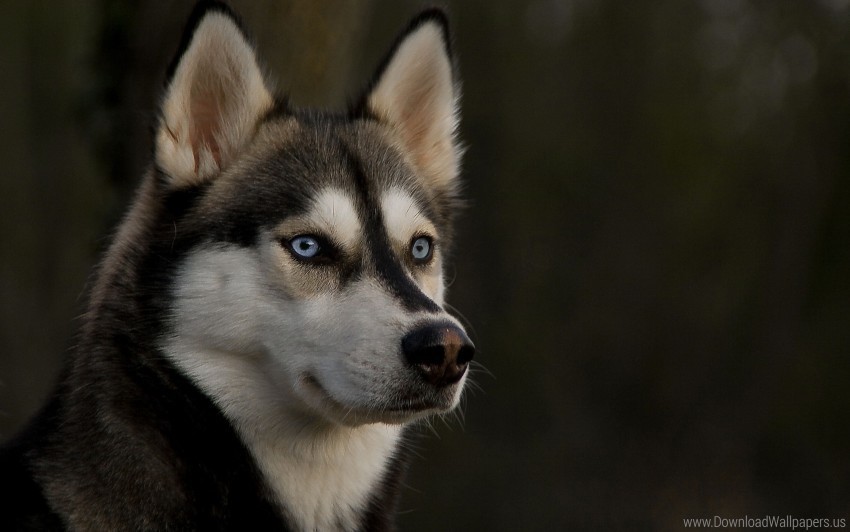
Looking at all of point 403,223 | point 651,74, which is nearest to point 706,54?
point 651,74

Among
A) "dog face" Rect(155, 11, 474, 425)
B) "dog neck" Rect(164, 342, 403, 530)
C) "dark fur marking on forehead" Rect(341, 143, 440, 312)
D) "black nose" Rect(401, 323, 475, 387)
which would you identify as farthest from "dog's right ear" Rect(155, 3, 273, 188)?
"black nose" Rect(401, 323, 475, 387)

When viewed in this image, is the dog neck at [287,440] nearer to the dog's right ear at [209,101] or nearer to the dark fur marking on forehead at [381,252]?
the dark fur marking on forehead at [381,252]

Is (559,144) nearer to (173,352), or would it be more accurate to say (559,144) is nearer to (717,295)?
(717,295)

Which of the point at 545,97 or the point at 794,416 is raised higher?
the point at 545,97

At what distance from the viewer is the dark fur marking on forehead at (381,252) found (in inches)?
166

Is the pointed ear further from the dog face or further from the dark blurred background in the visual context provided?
→ the dark blurred background

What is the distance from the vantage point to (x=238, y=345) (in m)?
4.26

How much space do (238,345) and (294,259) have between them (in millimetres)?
398

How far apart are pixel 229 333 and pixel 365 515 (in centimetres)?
96

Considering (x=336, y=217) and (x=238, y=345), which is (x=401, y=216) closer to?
(x=336, y=217)

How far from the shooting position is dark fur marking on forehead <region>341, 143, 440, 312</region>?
4.22m

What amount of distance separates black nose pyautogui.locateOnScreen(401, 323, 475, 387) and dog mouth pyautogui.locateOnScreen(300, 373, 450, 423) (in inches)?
5.0

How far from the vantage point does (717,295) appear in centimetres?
1995

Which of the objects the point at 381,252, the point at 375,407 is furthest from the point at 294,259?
the point at 375,407
